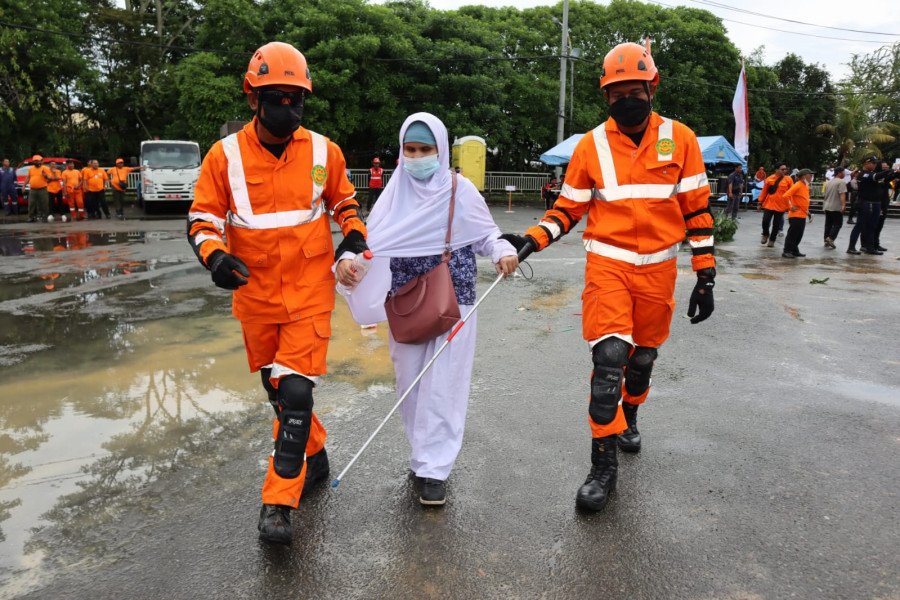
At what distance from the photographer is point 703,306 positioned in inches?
144

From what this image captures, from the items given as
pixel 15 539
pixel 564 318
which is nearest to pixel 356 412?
pixel 15 539

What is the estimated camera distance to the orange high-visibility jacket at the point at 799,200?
1260 centimetres

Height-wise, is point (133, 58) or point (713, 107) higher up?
point (133, 58)

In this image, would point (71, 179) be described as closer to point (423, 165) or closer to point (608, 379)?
point (423, 165)

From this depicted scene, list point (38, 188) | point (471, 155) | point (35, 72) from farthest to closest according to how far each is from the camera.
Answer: point (35, 72), point (471, 155), point (38, 188)

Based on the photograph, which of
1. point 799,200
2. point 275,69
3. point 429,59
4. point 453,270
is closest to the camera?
point 275,69

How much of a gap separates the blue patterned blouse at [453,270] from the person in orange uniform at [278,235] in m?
0.44

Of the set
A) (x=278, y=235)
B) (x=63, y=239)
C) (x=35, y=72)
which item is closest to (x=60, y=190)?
(x=63, y=239)

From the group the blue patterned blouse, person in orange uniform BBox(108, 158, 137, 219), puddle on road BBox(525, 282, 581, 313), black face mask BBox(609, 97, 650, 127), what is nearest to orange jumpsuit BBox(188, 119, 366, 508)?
the blue patterned blouse

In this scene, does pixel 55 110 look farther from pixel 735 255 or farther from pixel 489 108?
pixel 735 255

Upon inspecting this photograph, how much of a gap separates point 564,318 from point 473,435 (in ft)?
11.4

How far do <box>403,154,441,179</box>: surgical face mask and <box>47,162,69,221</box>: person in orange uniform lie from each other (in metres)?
19.0

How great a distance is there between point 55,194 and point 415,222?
20.5 metres

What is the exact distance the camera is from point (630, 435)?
404 centimetres
